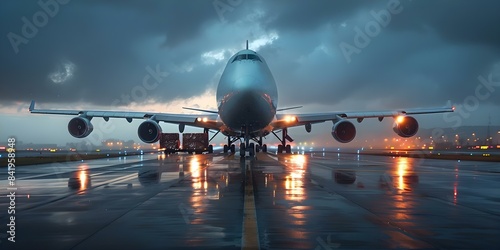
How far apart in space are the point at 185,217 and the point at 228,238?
1.86 m

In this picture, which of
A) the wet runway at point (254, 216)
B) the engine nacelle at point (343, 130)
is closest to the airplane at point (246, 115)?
the engine nacelle at point (343, 130)

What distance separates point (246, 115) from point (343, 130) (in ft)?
34.3

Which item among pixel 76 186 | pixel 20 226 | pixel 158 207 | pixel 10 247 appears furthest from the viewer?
pixel 76 186

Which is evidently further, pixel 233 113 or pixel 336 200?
pixel 233 113

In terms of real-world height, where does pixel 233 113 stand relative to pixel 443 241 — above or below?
above

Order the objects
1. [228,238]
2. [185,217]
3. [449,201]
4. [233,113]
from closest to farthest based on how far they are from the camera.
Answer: [228,238]
[185,217]
[449,201]
[233,113]

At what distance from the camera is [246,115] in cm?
2819

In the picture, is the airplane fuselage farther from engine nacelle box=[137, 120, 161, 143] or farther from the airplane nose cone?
engine nacelle box=[137, 120, 161, 143]

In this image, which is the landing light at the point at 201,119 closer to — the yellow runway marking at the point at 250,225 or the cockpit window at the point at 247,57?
the cockpit window at the point at 247,57

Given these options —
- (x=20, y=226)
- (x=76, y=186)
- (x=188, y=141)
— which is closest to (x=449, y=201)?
(x=20, y=226)

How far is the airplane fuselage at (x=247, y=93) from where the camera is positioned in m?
26.6

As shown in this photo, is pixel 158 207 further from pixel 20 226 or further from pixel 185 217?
pixel 20 226

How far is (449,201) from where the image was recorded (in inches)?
396

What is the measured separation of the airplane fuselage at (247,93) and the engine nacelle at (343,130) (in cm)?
704
